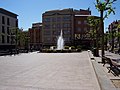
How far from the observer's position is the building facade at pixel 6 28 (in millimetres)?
64963

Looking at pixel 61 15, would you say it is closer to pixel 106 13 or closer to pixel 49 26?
pixel 49 26

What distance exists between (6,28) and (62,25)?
32.5m

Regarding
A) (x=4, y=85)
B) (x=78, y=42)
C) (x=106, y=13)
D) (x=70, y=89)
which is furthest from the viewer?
(x=78, y=42)

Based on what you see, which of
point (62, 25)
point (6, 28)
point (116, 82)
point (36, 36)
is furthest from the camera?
point (36, 36)

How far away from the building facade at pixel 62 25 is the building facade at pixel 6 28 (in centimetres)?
2554

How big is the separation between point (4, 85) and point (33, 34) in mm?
103181

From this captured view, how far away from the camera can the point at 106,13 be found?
24094 mm

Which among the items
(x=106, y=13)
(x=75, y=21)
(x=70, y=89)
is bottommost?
(x=70, y=89)

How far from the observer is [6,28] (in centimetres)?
6812

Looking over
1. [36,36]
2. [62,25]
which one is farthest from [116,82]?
[36,36]

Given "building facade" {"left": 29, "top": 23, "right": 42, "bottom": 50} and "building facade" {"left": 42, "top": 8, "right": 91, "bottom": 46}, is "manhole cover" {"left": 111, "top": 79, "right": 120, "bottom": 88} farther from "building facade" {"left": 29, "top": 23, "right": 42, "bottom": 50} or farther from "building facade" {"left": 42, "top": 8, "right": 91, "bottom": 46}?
"building facade" {"left": 29, "top": 23, "right": 42, "bottom": 50}

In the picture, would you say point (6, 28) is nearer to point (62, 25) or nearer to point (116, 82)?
point (62, 25)

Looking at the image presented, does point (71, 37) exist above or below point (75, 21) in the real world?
below

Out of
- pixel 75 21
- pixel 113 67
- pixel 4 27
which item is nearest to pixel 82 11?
pixel 75 21
